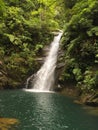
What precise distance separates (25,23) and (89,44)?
1125 cm

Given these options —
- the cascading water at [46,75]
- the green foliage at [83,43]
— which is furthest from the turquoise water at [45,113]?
the cascading water at [46,75]

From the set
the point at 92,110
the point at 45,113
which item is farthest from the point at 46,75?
the point at 45,113

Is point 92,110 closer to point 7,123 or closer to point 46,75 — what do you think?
point 7,123

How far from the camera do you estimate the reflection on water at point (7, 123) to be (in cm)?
1291

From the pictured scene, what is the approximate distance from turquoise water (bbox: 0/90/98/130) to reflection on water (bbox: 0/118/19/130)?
0.25 metres

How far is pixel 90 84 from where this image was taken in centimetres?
2023

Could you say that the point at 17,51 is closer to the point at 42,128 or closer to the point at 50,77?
the point at 50,77

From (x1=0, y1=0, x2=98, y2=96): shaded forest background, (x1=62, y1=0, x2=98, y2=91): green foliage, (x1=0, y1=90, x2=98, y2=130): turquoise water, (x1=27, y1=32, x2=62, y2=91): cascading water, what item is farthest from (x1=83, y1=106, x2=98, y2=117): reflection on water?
(x1=27, y1=32, x2=62, y2=91): cascading water

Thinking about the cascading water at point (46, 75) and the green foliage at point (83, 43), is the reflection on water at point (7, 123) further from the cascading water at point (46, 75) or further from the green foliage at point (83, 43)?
the cascading water at point (46, 75)

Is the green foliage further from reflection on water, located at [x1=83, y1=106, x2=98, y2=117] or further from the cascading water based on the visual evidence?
reflection on water, located at [x1=83, y1=106, x2=98, y2=117]

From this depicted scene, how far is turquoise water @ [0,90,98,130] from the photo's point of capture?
14305 millimetres

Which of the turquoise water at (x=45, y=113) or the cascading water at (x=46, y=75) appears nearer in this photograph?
the turquoise water at (x=45, y=113)

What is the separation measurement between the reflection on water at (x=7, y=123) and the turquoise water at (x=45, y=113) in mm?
248

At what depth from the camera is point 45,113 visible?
657 inches
